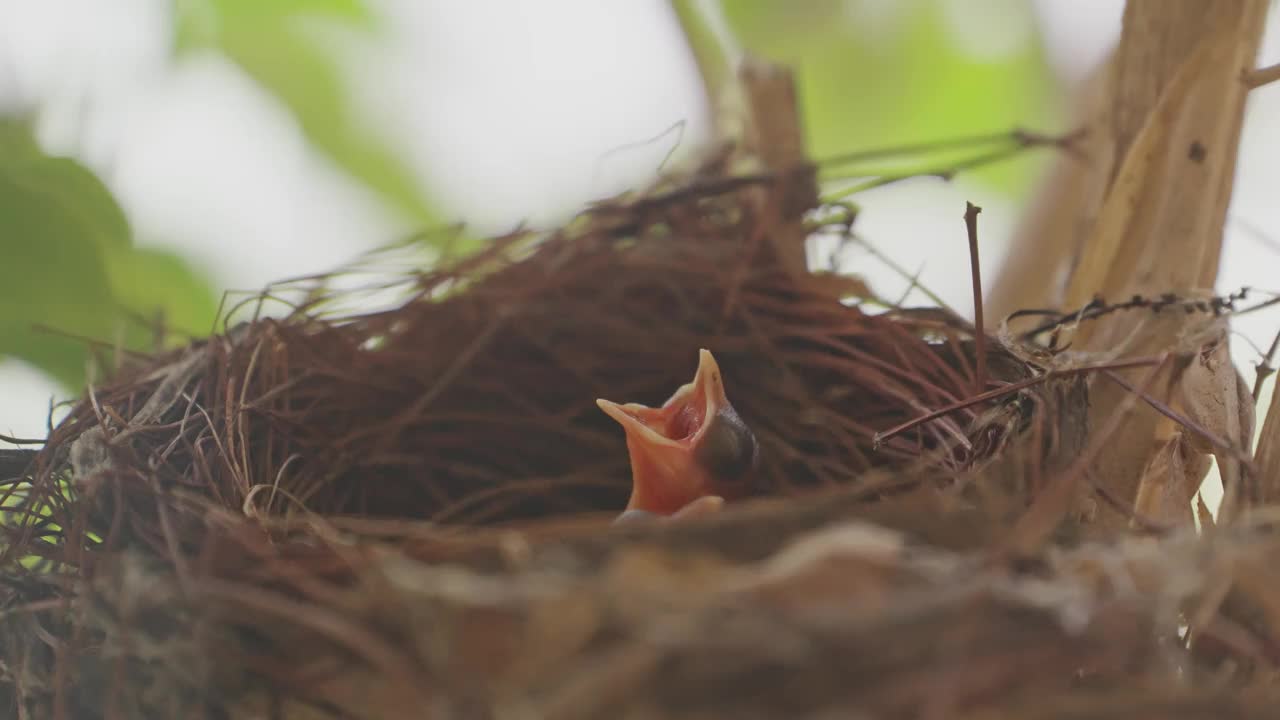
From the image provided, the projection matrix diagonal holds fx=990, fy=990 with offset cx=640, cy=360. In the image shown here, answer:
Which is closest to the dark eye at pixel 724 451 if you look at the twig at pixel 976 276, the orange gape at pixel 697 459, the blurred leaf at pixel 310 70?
the orange gape at pixel 697 459

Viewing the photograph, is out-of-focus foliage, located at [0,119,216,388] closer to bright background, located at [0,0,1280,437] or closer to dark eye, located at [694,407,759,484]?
bright background, located at [0,0,1280,437]

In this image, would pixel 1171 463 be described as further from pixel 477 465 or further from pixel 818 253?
pixel 477 465

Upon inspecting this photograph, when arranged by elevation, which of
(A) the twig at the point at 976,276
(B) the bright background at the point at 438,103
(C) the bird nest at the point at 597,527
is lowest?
(C) the bird nest at the point at 597,527

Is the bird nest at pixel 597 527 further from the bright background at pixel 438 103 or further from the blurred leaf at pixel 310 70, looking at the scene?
the blurred leaf at pixel 310 70

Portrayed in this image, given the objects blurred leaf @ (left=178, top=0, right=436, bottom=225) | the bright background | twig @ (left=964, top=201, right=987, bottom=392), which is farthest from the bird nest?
blurred leaf @ (left=178, top=0, right=436, bottom=225)

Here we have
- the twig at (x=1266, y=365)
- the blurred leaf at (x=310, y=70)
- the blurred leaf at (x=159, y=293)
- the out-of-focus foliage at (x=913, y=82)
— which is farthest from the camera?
the out-of-focus foliage at (x=913, y=82)

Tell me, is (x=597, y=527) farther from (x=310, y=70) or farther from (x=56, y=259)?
(x=310, y=70)
